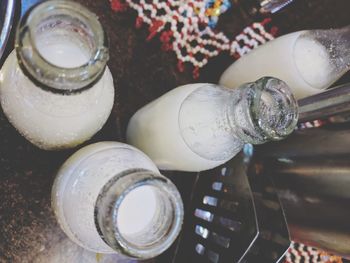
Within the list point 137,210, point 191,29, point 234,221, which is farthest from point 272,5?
point 137,210

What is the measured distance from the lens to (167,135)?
0.80m

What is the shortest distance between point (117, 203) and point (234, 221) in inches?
15.8

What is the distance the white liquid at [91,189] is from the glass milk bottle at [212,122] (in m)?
0.09

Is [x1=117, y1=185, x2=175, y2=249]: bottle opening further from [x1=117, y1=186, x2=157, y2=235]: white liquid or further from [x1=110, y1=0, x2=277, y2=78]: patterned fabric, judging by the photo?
[x1=110, y1=0, x2=277, y2=78]: patterned fabric

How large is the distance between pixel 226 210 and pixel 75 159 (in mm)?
337

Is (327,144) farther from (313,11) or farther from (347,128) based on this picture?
(313,11)

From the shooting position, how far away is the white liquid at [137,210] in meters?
0.70

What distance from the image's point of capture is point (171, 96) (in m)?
0.82

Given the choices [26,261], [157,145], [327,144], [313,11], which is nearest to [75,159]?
[157,145]

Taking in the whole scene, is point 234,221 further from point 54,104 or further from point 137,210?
point 54,104

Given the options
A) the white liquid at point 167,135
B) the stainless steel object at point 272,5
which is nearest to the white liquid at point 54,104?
the white liquid at point 167,135

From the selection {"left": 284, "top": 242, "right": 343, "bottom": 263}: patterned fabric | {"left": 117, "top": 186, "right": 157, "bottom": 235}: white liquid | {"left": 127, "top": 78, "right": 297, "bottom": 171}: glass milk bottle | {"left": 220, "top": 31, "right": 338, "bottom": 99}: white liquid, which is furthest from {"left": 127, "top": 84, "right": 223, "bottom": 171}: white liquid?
{"left": 284, "top": 242, "right": 343, "bottom": 263}: patterned fabric

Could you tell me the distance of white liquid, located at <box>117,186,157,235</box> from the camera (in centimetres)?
70

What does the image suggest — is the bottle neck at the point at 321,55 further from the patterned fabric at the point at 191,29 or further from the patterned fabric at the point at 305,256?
the patterned fabric at the point at 305,256
